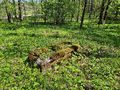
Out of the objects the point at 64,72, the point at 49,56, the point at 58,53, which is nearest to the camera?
the point at 64,72

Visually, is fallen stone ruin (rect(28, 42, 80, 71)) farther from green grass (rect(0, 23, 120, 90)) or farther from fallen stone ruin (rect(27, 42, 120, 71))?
green grass (rect(0, 23, 120, 90))

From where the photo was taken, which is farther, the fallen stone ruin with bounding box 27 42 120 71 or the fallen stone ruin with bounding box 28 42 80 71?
the fallen stone ruin with bounding box 27 42 120 71

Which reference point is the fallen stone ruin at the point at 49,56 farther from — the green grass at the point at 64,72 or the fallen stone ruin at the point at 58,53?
the green grass at the point at 64,72

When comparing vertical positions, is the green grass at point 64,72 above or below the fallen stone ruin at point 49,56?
below

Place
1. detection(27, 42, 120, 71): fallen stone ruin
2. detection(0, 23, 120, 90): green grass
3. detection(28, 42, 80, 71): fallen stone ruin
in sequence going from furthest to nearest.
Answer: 1. detection(27, 42, 120, 71): fallen stone ruin
2. detection(28, 42, 80, 71): fallen stone ruin
3. detection(0, 23, 120, 90): green grass

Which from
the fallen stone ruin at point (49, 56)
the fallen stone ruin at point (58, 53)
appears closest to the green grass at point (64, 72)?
the fallen stone ruin at point (58, 53)

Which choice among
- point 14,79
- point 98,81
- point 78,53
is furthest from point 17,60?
point 98,81

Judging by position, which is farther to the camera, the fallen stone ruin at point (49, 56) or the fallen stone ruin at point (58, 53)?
the fallen stone ruin at point (58, 53)

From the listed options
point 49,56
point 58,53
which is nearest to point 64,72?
point 58,53

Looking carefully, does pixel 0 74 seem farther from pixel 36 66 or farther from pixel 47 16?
pixel 47 16

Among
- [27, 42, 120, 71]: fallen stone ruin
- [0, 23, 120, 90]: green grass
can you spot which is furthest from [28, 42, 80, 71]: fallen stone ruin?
[0, 23, 120, 90]: green grass

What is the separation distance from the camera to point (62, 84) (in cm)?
1350

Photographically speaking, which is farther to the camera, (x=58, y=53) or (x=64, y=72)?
(x=58, y=53)

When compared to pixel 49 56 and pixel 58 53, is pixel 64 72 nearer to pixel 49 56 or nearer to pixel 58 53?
pixel 58 53
